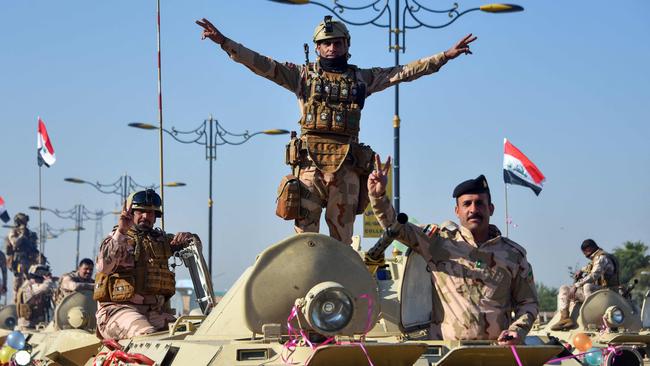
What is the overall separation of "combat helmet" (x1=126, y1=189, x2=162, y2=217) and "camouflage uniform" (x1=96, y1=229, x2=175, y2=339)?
1.06ft

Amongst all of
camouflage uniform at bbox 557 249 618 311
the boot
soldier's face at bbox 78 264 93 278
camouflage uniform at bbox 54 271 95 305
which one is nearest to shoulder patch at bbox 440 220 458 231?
the boot

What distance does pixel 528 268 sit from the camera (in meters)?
9.52

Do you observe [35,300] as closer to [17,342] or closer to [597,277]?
[597,277]

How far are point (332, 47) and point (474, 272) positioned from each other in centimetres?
393

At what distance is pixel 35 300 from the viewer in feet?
93.1

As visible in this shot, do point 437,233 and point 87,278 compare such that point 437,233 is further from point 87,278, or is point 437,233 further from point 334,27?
point 87,278

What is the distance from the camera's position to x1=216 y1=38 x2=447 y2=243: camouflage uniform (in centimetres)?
1259

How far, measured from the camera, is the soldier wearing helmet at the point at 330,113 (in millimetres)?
12570

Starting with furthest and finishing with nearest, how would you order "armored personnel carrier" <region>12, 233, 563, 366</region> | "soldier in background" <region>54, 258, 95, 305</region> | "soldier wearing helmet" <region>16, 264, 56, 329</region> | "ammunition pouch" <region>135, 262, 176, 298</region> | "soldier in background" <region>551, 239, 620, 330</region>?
"soldier wearing helmet" <region>16, 264, 56, 329</region> < "soldier in background" <region>551, 239, 620, 330</region> < "soldier in background" <region>54, 258, 95, 305</region> < "ammunition pouch" <region>135, 262, 176, 298</region> < "armored personnel carrier" <region>12, 233, 563, 366</region>

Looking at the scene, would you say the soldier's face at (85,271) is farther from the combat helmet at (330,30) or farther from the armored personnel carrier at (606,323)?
the combat helmet at (330,30)

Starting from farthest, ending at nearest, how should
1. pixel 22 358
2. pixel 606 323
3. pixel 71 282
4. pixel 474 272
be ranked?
pixel 71 282
pixel 606 323
pixel 22 358
pixel 474 272

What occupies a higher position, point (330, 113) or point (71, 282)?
point (330, 113)

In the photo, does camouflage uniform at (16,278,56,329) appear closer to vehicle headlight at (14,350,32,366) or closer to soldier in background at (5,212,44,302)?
soldier in background at (5,212,44,302)

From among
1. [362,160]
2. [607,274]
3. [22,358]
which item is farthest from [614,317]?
[22,358]
